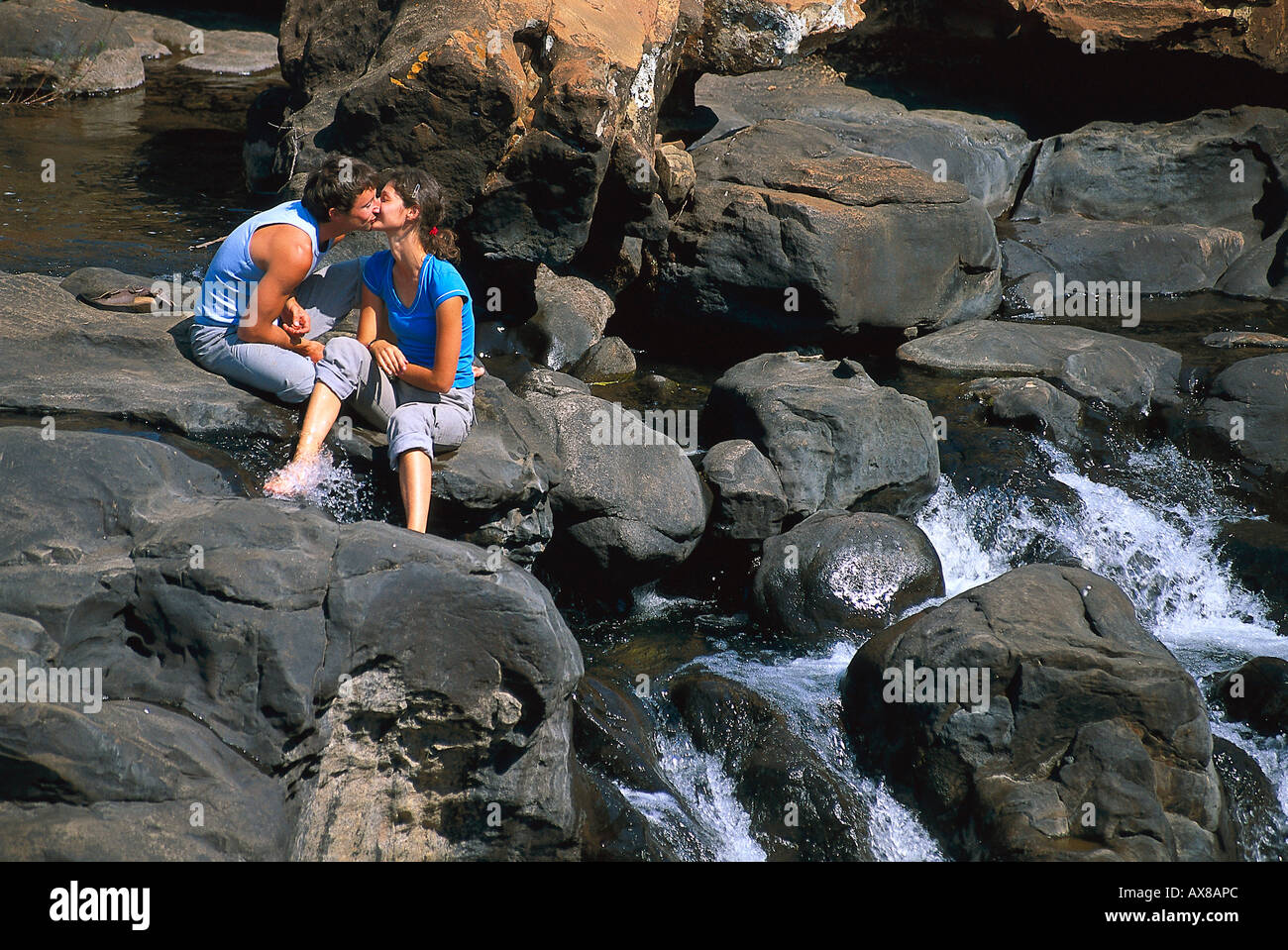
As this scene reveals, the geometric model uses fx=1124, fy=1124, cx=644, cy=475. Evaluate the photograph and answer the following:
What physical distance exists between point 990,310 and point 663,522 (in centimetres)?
530

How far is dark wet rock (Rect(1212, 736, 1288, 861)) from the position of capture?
17.3ft

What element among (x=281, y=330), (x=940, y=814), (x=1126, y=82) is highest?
(x=1126, y=82)

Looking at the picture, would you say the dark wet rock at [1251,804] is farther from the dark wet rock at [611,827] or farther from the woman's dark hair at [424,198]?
the woman's dark hair at [424,198]

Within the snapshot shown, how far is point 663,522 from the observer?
258 inches

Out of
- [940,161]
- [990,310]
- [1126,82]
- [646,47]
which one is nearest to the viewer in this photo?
[646,47]

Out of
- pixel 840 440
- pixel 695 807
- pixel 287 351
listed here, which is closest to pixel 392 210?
pixel 287 351

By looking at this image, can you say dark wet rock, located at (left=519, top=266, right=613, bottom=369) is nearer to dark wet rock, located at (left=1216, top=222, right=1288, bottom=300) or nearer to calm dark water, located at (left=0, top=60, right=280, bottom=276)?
calm dark water, located at (left=0, top=60, right=280, bottom=276)

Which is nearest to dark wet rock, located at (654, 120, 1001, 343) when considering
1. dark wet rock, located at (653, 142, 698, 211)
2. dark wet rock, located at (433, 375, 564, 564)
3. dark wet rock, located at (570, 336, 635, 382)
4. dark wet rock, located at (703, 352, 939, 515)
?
dark wet rock, located at (653, 142, 698, 211)

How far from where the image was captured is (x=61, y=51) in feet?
46.4

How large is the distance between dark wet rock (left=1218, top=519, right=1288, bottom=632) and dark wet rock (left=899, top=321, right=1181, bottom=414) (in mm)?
1477

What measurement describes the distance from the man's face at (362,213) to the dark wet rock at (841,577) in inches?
118

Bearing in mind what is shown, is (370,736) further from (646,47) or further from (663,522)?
(646,47)
